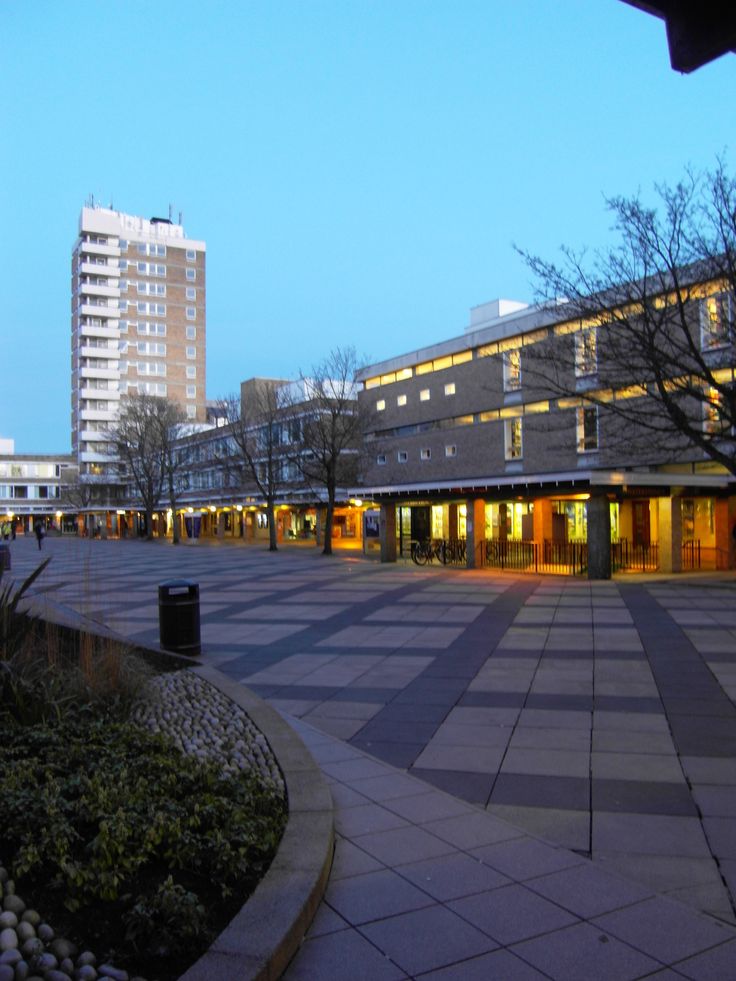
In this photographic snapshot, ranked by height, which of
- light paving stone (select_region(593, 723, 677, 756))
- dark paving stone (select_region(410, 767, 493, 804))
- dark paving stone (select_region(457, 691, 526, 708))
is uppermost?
light paving stone (select_region(593, 723, 677, 756))

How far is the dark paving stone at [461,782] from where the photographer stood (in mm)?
5281

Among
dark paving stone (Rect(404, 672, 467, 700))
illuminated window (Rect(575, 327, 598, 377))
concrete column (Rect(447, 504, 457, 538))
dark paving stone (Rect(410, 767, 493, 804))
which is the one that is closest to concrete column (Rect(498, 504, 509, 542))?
concrete column (Rect(447, 504, 457, 538))

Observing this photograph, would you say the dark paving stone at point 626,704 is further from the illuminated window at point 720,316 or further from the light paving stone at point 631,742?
the illuminated window at point 720,316

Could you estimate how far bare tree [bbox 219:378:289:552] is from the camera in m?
43.7

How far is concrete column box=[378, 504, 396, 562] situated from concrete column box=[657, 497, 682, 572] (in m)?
10.5

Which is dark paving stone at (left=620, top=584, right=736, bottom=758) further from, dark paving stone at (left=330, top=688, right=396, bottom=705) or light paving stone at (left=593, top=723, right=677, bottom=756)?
dark paving stone at (left=330, top=688, right=396, bottom=705)

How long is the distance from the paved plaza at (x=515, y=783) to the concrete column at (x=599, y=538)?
24.1 feet

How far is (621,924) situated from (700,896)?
2.15 feet

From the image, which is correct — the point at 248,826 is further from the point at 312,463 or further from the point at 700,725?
the point at 312,463

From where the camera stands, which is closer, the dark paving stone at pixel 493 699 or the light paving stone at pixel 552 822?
the light paving stone at pixel 552 822

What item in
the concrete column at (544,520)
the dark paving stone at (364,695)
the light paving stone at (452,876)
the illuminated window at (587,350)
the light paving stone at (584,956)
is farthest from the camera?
the concrete column at (544,520)

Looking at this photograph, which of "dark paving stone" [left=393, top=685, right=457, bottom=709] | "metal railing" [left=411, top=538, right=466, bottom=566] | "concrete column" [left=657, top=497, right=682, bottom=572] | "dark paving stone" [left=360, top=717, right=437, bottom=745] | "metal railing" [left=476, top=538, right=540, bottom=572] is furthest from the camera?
"metal railing" [left=411, top=538, right=466, bottom=566]

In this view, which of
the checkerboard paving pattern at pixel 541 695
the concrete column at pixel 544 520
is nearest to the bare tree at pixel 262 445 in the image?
the concrete column at pixel 544 520

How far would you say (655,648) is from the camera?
35.5ft
